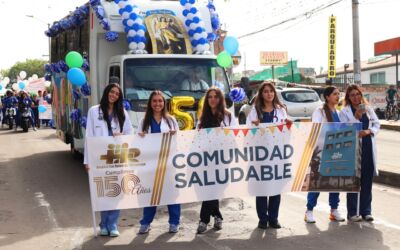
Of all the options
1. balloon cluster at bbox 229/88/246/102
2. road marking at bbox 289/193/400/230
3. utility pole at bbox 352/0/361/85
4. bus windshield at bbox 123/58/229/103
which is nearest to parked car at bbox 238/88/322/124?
utility pole at bbox 352/0/361/85

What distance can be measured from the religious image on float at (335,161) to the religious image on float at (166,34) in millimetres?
4068

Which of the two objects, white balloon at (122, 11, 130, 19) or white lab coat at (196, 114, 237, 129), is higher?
→ white balloon at (122, 11, 130, 19)

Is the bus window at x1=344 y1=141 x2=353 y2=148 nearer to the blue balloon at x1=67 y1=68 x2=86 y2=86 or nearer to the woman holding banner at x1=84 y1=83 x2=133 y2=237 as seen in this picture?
the woman holding banner at x1=84 y1=83 x2=133 y2=237

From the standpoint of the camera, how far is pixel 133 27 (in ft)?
32.4

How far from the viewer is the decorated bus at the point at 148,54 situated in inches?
383

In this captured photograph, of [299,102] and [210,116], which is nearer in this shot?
[210,116]

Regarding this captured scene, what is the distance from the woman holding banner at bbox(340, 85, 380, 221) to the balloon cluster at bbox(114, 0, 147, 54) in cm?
407

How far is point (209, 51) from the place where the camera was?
1064 cm

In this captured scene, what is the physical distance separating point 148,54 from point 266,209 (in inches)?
161

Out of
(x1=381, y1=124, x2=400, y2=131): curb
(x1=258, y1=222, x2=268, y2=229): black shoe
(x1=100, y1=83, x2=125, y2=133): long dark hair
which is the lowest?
(x1=258, y1=222, x2=268, y2=229): black shoe

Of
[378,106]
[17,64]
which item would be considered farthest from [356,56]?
[17,64]

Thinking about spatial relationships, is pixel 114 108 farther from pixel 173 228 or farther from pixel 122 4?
pixel 122 4

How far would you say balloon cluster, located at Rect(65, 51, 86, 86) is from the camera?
33.3 feet

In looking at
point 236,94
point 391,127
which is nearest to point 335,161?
point 236,94
